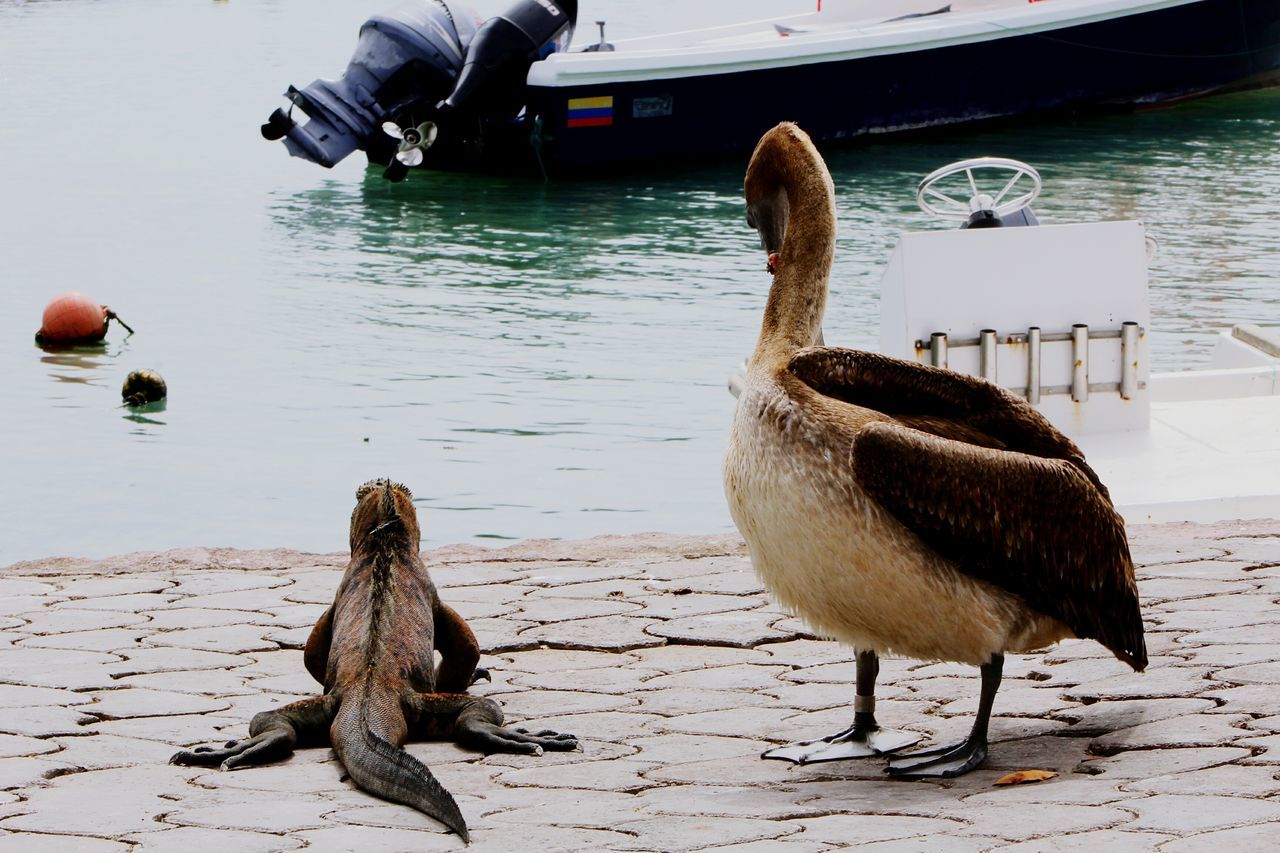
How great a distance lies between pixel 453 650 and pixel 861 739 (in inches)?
55.1

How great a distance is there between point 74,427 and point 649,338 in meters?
4.88

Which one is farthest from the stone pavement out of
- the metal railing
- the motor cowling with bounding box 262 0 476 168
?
the motor cowling with bounding box 262 0 476 168

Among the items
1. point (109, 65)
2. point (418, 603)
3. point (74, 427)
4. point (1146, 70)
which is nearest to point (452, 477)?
point (74, 427)

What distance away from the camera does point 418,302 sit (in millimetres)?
16594

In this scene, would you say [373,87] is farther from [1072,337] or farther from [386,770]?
[386,770]

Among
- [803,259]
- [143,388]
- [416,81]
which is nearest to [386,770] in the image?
[803,259]

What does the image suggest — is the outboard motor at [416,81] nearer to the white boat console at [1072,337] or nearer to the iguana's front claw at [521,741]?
the white boat console at [1072,337]

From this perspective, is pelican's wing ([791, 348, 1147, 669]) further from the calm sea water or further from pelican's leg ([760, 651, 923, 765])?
the calm sea water

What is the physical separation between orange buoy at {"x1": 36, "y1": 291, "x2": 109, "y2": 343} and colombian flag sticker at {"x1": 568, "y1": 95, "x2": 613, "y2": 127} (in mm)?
8711

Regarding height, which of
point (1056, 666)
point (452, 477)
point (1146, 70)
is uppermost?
point (1146, 70)

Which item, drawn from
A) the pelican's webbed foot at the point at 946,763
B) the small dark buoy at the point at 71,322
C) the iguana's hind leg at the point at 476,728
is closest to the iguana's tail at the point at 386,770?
the iguana's hind leg at the point at 476,728

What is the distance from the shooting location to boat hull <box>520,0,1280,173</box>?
22.6 metres

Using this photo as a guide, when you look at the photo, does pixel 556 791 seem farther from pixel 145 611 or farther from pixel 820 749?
pixel 145 611

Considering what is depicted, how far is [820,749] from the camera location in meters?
4.50
